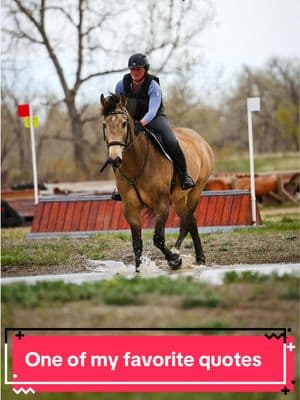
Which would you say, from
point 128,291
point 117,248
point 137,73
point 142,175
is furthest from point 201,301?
point 117,248

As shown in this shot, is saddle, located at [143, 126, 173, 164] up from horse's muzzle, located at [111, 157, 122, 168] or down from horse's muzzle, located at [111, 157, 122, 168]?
up

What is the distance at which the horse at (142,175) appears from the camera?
6867 millimetres

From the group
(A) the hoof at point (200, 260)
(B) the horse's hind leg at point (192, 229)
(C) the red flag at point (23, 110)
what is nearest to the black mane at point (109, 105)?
(B) the horse's hind leg at point (192, 229)

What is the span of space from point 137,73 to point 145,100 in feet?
0.92

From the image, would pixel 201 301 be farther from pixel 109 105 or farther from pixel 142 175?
pixel 142 175

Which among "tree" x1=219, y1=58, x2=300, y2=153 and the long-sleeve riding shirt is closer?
the long-sleeve riding shirt

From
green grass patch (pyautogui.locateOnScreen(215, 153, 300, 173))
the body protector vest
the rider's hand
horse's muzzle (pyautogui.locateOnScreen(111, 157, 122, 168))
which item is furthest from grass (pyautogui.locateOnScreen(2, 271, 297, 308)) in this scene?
green grass patch (pyautogui.locateOnScreen(215, 153, 300, 173))

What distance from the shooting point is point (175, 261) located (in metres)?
7.89

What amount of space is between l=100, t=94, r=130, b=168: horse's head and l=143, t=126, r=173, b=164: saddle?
1.63 feet

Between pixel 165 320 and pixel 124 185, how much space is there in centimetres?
278

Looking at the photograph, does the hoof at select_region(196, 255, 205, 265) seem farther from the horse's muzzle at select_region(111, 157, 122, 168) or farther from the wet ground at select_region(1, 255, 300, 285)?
the horse's muzzle at select_region(111, 157, 122, 168)

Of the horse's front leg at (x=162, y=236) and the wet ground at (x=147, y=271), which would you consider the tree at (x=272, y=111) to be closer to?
the wet ground at (x=147, y=271)

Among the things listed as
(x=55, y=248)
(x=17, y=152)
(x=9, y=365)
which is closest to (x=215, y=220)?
(x=55, y=248)

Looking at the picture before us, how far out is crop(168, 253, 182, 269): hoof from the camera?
787cm
